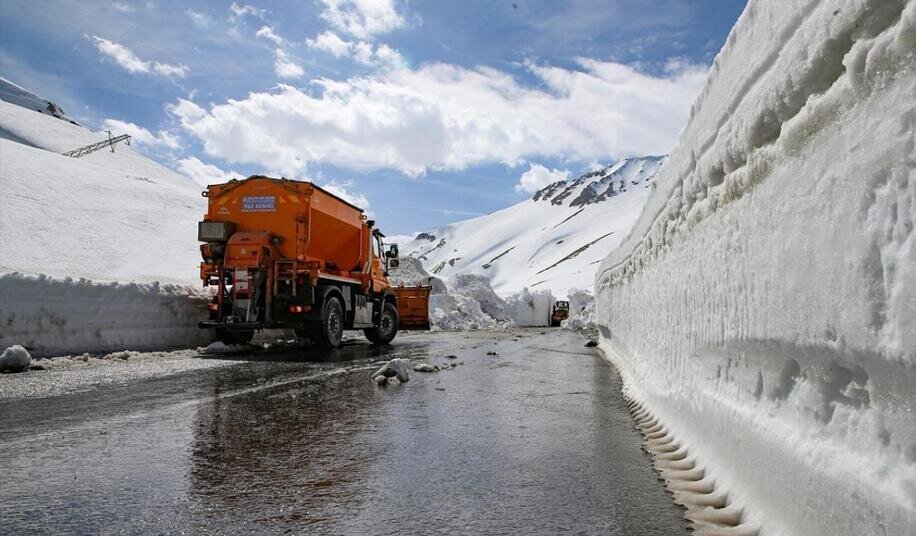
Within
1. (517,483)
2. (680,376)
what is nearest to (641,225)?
(680,376)

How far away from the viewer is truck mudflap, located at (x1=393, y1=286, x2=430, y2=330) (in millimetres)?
23984

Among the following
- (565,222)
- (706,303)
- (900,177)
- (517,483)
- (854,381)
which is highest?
(565,222)

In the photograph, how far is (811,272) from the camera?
1.95 meters

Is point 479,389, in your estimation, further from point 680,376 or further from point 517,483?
point 517,483

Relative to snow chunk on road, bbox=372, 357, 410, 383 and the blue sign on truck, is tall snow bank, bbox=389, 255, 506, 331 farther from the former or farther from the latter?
snow chunk on road, bbox=372, 357, 410, 383

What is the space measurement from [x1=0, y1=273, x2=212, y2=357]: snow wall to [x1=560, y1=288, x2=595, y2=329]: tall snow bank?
23.7 meters

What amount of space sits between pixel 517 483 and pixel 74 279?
990 centimetres

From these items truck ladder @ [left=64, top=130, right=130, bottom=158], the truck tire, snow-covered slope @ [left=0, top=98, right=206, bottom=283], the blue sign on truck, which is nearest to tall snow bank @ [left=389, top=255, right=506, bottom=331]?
snow-covered slope @ [left=0, top=98, right=206, bottom=283]

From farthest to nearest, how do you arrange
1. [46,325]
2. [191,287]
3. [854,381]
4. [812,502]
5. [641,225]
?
1. [191,287]
2. [46,325]
3. [641,225]
4. [812,502]
5. [854,381]

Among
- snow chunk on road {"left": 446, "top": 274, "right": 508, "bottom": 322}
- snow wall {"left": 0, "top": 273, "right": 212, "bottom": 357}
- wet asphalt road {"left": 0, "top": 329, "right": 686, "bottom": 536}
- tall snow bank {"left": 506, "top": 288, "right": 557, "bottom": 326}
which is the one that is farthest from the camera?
tall snow bank {"left": 506, "top": 288, "right": 557, "bottom": 326}

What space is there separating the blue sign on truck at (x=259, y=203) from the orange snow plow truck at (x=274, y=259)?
0.02 meters

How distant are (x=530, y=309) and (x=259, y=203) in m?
33.5

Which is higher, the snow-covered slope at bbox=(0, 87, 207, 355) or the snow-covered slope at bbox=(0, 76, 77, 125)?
the snow-covered slope at bbox=(0, 76, 77, 125)

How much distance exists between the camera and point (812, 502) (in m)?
1.88
